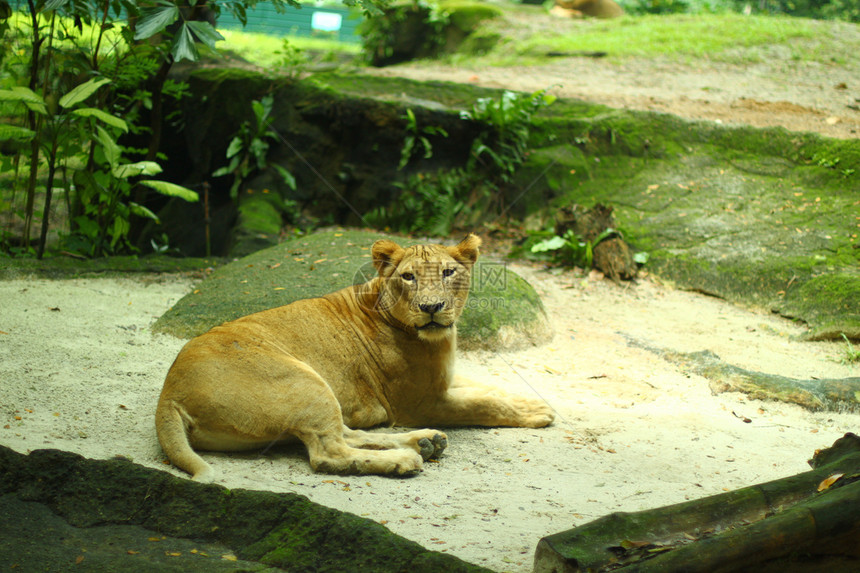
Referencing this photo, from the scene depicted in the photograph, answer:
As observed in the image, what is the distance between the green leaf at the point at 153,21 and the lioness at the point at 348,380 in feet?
7.03

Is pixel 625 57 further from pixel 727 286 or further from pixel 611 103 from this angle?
pixel 727 286

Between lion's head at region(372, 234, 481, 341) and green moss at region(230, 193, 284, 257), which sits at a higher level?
lion's head at region(372, 234, 481, 341)

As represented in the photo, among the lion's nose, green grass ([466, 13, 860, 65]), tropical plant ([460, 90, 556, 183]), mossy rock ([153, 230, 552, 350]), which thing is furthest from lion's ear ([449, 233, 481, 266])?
green grass ([466, 13, 860, 65])

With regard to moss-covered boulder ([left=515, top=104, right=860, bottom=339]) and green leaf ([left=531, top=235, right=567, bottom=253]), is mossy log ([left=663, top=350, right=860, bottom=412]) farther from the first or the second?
green leaf ([left=531, top=235, right=567, bottom=253])

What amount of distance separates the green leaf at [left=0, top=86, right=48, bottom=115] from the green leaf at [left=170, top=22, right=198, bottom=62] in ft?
8.80

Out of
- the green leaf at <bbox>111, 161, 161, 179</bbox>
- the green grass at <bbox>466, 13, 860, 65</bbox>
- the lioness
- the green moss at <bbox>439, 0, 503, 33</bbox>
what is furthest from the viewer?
the green moss at <bbox>439, 0, 503, 33</bbox>

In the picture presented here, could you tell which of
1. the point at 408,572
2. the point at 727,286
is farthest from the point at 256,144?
the point at 408,572

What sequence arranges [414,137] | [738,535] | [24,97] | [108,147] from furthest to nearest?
[414,137], [108,147], [24,97], [738,535]

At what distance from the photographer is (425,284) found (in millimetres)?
4793

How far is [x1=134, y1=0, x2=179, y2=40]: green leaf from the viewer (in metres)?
4.61

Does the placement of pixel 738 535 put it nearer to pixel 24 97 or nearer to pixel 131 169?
pixel 24 97

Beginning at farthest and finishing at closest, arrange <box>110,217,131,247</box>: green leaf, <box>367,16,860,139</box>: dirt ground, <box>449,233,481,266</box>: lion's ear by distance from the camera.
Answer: <box>367,16,860,139</box>: dirt ground < <box>110,217,131,247</box>: green leaf < <box>449,233,481,266</box>: lion's ear

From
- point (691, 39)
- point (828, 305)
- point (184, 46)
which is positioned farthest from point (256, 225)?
point (691, 39)

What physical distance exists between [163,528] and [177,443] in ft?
2.90
